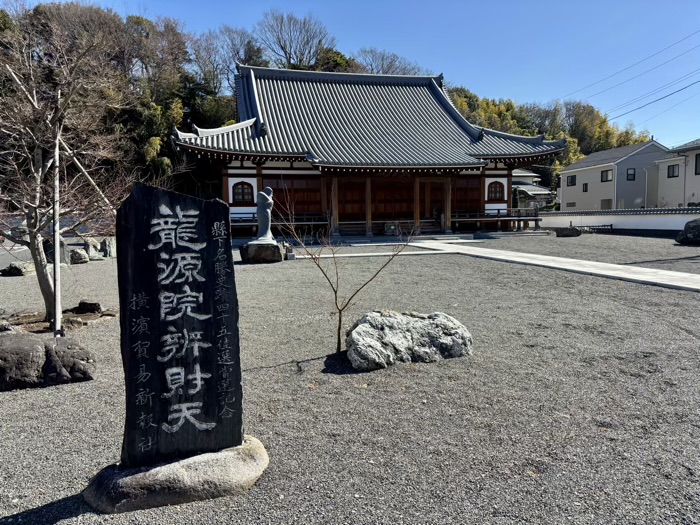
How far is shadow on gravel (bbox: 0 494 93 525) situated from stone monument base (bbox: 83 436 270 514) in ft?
0.17

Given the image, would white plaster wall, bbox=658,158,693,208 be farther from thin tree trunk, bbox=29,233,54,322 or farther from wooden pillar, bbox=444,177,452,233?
thin tree trunk, bbox=29,233,54,322

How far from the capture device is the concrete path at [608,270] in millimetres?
7795

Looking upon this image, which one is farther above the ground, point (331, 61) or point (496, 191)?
point (331, 61)

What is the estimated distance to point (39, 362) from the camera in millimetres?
3879

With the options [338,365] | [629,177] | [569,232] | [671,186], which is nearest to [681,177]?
[671,186]

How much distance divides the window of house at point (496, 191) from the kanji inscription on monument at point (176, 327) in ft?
67.7

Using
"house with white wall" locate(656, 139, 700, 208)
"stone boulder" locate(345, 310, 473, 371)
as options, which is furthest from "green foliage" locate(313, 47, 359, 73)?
"stone boulder" locate(345, 310, 473, 371)

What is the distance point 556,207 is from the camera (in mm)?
42531

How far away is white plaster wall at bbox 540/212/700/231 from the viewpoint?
19041 millimetres

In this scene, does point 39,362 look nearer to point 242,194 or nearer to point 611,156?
point 242,194

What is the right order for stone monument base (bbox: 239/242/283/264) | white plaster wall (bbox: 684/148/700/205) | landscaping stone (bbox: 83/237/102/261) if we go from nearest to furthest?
stone monument base (bbox: 239/242/283/264)
landscaping stone (bbox: 83/237/102/261)
white plaster wall (bbox: 684/148/700/205)

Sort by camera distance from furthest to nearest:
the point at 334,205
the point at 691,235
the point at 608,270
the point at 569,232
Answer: the point at 569,232
the point at 334,205
the point at 691,235
the point at 608,270

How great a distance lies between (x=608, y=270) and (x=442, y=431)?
26.6ft

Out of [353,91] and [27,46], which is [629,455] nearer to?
[27,46]
